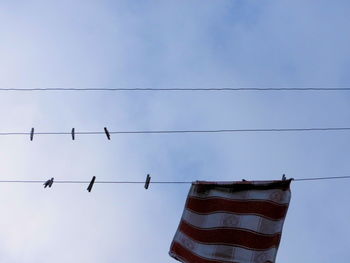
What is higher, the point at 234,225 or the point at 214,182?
the point at 214,182

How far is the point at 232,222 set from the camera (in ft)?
41.5

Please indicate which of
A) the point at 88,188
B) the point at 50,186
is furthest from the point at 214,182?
the point at 50,186

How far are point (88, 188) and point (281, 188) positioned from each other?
363 centimetres

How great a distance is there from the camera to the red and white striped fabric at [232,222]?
482 inches

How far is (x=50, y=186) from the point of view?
14055mm

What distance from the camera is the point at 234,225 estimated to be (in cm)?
1261

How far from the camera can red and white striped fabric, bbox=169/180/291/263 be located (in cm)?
1225

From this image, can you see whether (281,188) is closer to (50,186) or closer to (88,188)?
(88,188)

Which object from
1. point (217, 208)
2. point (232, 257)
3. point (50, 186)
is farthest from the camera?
point (50, 186)

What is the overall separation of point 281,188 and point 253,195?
522mm

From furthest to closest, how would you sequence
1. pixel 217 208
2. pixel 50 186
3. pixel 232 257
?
pixel 50 186, pixel 217 208, pixel 232 257

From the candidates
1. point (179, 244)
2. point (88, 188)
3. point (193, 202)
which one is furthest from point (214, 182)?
point (88, 188)

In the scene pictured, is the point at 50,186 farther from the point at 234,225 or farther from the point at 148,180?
the point at 234,225

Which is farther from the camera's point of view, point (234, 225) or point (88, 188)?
point (88, 188)
